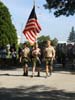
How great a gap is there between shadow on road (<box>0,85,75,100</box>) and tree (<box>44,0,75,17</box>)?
1626 cm

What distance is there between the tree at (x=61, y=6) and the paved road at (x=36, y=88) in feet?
41.1

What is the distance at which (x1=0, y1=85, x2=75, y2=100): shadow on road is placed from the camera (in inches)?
555

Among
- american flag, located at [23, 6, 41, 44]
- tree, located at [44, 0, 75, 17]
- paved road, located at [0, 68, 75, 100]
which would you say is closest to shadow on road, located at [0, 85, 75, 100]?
paved road, located at [0, 68, 75, 100]

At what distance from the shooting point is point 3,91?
15.7m

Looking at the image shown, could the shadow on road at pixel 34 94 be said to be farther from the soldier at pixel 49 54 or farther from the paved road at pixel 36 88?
the soldier at pixel 49 54

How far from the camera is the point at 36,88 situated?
54.6 ft

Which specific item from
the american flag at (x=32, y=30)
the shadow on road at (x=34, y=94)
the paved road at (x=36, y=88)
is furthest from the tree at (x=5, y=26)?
the shadow on road at (x=34, y=94)

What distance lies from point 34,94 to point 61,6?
63.2 feet

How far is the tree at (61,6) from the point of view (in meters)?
32.4

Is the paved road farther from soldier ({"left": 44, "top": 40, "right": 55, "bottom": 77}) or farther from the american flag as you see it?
the american flag

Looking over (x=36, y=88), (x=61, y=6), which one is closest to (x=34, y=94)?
(x=36, y=88)

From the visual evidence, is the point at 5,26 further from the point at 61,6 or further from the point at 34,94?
the point at 34,94

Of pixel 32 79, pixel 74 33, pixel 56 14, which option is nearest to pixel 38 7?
pixel 32 79

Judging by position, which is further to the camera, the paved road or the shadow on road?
the paved road
